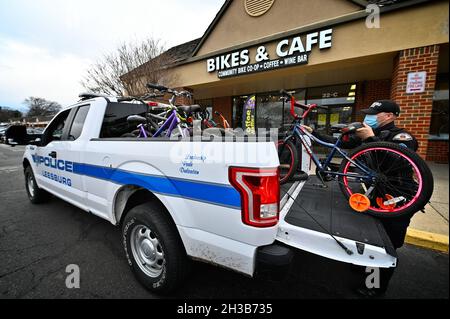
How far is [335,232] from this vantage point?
162 cm

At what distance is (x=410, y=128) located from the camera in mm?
4809

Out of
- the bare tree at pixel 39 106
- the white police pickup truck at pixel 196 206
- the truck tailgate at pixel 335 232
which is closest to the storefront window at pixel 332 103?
the truck tailgate at pixel 335 232

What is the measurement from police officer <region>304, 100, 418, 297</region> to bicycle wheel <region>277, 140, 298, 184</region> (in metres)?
0.66

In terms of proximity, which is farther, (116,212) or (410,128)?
(410,128)

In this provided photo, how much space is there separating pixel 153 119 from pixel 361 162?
9.38 feet

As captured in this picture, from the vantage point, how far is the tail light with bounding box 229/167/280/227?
1.49m

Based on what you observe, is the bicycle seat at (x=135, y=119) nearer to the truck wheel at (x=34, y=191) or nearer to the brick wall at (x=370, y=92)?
the truck wheel at (x=34, y=191)

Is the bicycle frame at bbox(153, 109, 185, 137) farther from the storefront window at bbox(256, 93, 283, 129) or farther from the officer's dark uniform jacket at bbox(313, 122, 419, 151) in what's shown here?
the storefront window at bbox(256, 93, 283, 129)

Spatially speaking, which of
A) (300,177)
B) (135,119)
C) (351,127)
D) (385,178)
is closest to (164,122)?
(135,119)

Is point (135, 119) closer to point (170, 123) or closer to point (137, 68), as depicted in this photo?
point (170, 123)
